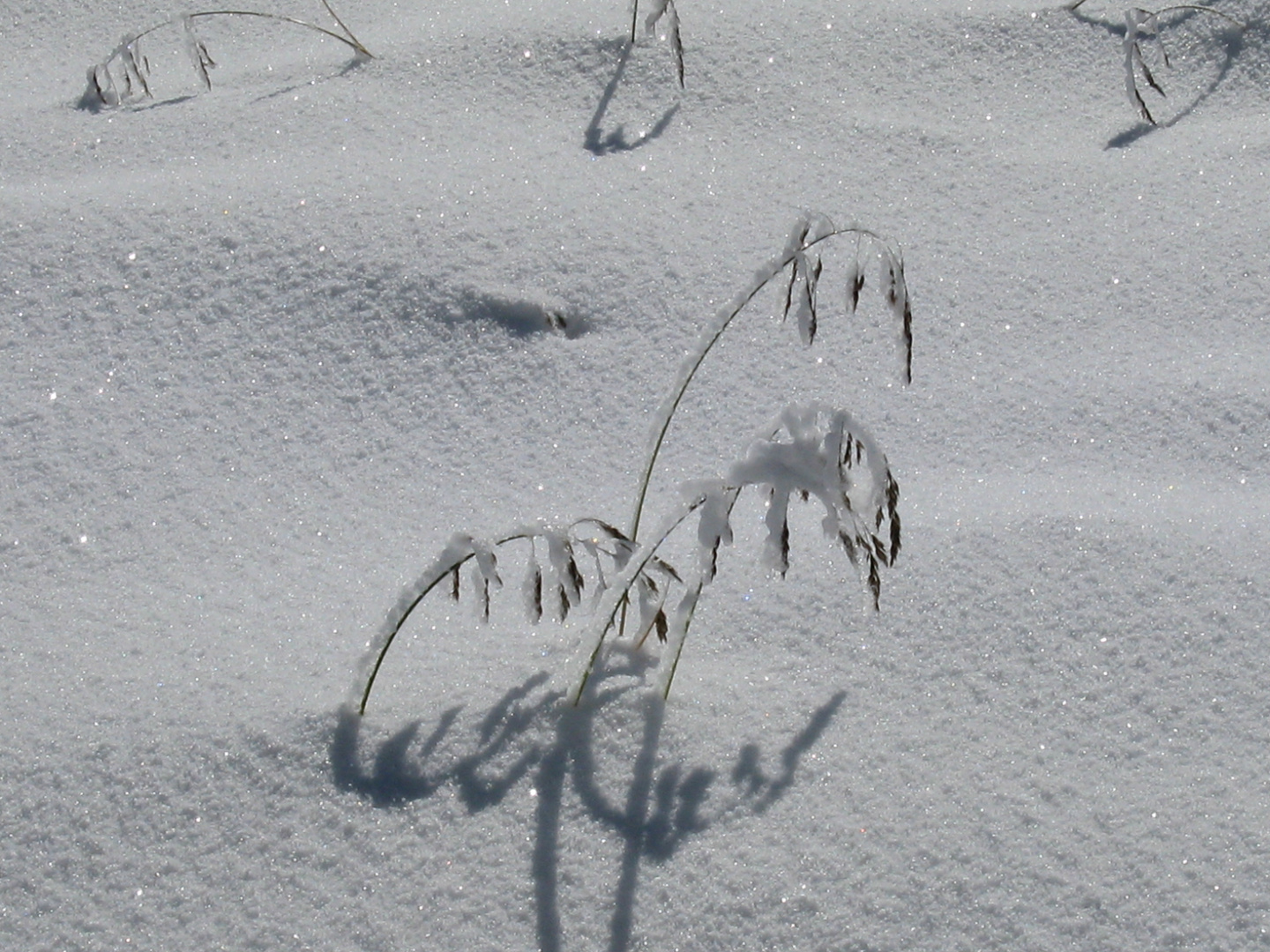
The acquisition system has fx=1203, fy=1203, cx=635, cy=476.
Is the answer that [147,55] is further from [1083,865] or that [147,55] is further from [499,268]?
[1083,865]

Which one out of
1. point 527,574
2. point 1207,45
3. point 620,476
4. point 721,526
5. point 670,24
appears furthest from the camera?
point 1207,45

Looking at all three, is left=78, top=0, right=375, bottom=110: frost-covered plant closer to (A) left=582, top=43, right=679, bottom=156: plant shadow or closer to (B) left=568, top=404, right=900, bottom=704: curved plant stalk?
(A) left=582, top=43, right=679, bottom=156: plant shadow

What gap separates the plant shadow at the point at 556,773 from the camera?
1140 mm

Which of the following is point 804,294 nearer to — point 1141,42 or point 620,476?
point 620,476

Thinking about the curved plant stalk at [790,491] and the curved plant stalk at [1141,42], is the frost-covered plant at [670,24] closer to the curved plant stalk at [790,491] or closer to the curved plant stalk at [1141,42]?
the curved plant stalk at [1141,42]

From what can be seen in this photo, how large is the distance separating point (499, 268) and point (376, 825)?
1.08 m

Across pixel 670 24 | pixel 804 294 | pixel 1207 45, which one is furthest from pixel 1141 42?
pixel 804 294

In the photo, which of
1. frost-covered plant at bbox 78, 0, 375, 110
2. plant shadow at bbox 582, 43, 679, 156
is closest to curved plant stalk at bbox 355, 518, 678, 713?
plant shadow at bbox 582, 43, 679, 156

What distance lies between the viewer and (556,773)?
119 centimetres

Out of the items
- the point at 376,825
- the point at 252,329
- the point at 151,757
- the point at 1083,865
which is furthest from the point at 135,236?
the point at 1083,865

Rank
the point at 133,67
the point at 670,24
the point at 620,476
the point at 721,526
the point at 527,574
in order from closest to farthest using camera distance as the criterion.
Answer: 1. the point at 721,526
2. the point at 527,574
3. the point at 620,476
4. the point at 670,24
5. the point at 133,67

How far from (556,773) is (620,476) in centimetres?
56

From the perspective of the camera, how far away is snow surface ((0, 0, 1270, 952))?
1126mm

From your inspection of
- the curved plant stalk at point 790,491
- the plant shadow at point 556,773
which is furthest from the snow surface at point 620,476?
the curved plant stalk at point 790,491
